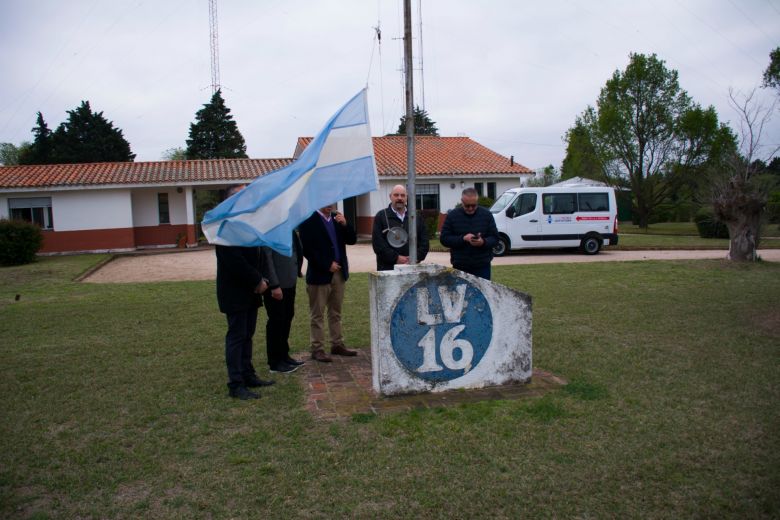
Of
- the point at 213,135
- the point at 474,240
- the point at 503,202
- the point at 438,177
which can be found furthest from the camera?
the point at 213,135

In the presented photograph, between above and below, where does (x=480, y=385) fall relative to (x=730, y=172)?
below

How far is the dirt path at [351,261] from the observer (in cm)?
1534

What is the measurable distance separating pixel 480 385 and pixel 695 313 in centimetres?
473

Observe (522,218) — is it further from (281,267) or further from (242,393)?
(242,393)

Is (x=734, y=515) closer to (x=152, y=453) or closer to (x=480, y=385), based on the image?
(x=480, y=385)

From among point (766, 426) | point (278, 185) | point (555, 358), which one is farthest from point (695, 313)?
point (278, 185)

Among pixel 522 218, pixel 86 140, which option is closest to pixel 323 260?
pixel 522 218

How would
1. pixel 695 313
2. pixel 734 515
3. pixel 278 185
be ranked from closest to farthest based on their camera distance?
pixel 734 515, pixel 278 185, pixel 695 313

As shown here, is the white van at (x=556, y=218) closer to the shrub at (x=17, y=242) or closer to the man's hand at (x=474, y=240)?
the man's hand at (x=474, y=240)

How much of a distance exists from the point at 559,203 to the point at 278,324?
13.9m

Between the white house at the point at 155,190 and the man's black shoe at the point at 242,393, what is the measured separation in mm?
18269

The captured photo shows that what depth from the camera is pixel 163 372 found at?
6051 millimetres

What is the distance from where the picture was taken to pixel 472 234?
6.24 m

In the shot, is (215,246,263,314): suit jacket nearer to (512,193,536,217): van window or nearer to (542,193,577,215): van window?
(512,193,536,217): van window
